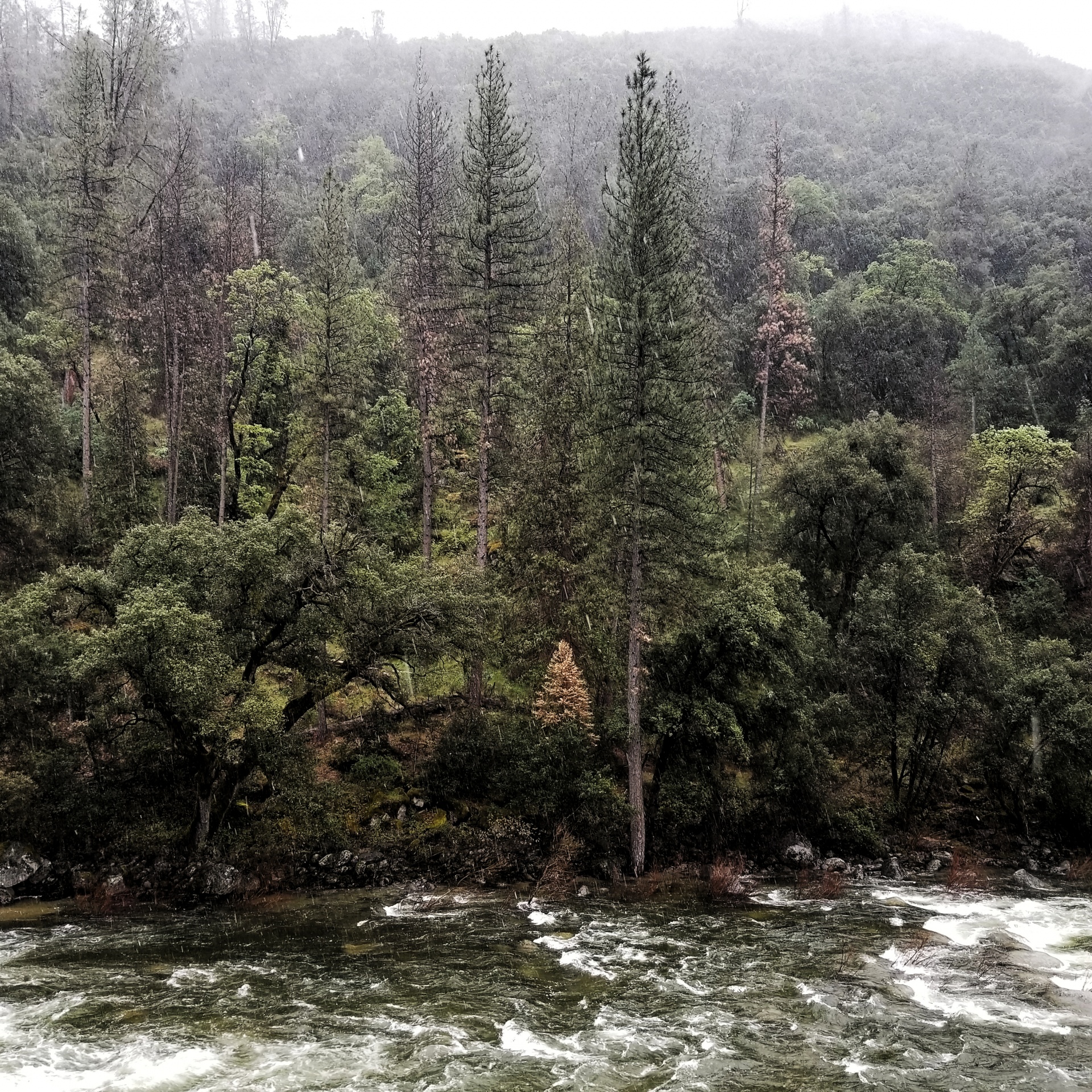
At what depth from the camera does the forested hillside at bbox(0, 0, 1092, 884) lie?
22312 mm

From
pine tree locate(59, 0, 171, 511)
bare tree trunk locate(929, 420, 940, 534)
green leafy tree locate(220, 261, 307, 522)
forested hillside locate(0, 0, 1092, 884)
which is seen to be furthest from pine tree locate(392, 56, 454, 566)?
bare tree trunk locate(929, 420, 940, 534)

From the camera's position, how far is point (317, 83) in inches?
3925

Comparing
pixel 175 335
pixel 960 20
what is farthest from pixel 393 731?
pixel 960 20

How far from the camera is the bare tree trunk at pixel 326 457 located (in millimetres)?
29047

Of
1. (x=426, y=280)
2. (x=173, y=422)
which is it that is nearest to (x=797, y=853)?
(x=426, y=280)

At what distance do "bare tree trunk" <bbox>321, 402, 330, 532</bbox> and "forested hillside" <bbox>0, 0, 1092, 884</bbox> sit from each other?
13.0 inches

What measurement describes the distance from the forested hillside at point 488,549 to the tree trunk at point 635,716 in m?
0.17

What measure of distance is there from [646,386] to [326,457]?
1209 cm

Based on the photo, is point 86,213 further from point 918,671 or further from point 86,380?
point 918,671

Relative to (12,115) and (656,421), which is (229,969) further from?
(12,115)

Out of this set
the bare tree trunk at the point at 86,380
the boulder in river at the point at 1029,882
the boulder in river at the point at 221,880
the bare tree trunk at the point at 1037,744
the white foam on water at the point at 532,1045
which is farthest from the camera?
the bare tree trunk at the point at 86,380

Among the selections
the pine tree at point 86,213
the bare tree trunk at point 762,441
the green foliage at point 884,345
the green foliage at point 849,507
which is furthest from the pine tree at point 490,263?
the green foliage at point 884,345

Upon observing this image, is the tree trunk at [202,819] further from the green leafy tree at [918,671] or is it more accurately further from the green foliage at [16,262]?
the green foliage at [16,262]

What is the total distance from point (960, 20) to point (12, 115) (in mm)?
155768
